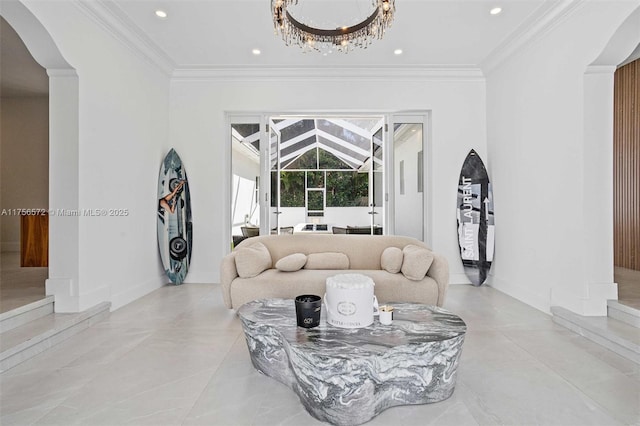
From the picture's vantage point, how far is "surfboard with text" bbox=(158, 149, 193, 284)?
4422 mm

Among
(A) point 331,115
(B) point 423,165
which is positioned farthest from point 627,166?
(A) point 331,115

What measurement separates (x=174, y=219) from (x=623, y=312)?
4820mm

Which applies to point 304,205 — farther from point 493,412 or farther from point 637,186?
point 493,412

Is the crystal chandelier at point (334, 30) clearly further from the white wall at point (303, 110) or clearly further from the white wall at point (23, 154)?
the white wall at point (23, 154)

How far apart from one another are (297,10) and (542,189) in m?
3.09

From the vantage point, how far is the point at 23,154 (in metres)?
5.60

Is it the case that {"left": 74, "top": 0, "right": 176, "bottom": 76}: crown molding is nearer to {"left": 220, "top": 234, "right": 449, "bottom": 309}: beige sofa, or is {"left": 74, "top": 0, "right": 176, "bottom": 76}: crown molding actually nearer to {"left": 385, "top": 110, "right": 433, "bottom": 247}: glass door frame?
{"left": 220, "top": 234, "right": 449, "bottom": 309}: beige sofa

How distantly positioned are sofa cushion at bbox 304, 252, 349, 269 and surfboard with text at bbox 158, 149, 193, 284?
2.04m

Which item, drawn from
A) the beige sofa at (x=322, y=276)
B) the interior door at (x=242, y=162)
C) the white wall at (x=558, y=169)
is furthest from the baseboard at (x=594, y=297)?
the interior door at (x=242, y=162)

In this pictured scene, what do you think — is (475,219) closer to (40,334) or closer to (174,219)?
(174,219)

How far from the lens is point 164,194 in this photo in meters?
4.45

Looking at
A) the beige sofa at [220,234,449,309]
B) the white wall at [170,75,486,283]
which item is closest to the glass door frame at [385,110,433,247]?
the white wall at [170,75,486,283]

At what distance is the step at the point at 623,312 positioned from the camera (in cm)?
260

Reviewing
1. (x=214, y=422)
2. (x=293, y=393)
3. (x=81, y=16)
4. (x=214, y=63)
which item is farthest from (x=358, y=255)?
(x=81, y=16)
